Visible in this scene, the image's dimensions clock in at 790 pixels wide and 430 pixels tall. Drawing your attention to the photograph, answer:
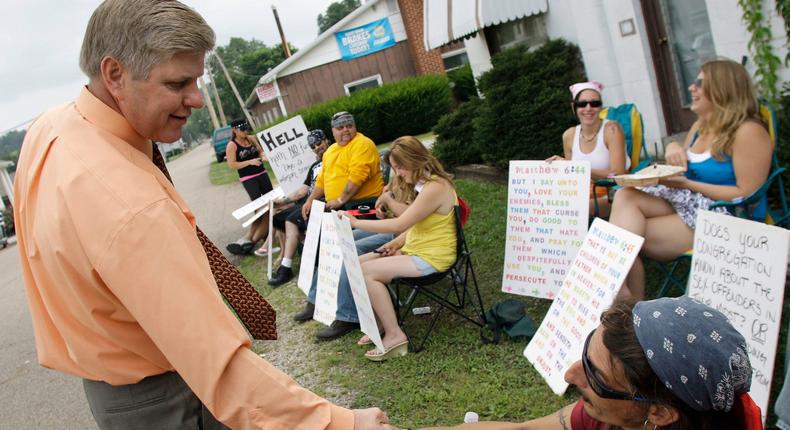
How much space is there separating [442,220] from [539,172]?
814mm

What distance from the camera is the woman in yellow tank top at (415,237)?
460 cm

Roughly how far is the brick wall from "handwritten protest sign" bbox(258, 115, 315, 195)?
18.1 metres

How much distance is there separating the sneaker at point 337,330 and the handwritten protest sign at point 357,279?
697 millimetres

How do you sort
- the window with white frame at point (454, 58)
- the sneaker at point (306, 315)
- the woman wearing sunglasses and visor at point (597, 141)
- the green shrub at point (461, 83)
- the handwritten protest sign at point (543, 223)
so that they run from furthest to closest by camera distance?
the window with white frame at point (454, 58) < the green shrub at point (461, 83) < the sneaker at point (306, 315) < the woman wearing sunglasses and visor at point (597, 141) < the handwritten protest sign at point (543, 223)

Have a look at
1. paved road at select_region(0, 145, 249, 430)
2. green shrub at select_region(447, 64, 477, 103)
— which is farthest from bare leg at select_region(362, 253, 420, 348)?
green shrub at select_region(447, 64, 477, 103)

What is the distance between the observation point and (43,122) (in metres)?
1.78

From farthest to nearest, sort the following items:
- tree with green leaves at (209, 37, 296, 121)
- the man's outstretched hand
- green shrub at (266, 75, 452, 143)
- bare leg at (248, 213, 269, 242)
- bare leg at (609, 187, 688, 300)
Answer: tree with green leaves at (209, 37, 296, 121) → green shrub at (266, 75, 452, 143) → bare leg at (248, 213, 269, 242) → bare leg at (609, 187, 688, 300) → the man's outstretched hand

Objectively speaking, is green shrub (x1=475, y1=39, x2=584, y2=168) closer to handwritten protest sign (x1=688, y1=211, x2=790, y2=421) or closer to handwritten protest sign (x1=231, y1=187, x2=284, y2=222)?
handwritten protest sign (x1=231, y1=187, x2=284, y2=222)

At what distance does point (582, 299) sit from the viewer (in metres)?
3.67

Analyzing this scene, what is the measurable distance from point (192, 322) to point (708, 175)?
3.60m

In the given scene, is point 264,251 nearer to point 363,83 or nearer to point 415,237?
point 415,237

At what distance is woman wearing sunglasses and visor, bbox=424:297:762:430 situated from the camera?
5.02 ft

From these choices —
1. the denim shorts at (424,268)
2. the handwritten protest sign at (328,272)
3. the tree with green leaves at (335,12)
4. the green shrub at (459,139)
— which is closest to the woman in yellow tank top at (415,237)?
the denim shorts at (424,268)

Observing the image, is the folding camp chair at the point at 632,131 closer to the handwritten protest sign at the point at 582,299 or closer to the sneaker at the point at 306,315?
the handwritten protest sign at the point at 582,299
